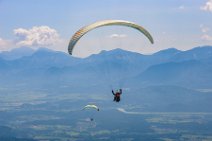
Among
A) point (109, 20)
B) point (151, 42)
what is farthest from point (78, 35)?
point (151, 42)

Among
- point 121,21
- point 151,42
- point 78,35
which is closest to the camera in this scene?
point 78,35

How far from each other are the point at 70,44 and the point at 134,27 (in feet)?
22.3

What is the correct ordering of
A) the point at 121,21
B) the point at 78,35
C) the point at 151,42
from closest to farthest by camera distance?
the point at 78,35 < the point at 121,21 < the point at 151,42

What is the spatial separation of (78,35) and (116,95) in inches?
365

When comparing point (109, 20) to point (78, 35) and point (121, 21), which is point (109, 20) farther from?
point (78, 35)

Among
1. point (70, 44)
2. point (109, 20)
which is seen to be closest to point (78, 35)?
point (70, 44)

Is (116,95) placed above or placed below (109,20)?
below

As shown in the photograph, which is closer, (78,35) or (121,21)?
(78,35)

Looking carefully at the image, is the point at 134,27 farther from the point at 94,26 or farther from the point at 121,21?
the point at 94,26

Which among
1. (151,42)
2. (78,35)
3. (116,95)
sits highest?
(151,42)

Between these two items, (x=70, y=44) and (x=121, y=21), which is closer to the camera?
(x=70, y=44)

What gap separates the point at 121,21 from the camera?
1247 inches

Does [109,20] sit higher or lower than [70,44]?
higher

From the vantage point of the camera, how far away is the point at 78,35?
95.2 feet
